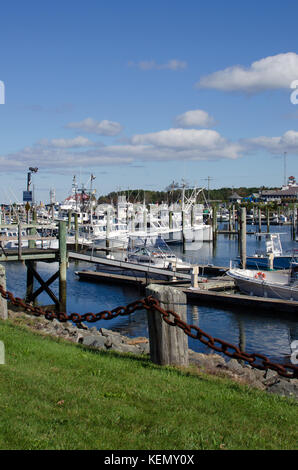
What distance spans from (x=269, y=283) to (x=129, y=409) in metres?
27.3

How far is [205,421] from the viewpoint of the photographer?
5.93 m

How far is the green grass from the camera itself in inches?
210

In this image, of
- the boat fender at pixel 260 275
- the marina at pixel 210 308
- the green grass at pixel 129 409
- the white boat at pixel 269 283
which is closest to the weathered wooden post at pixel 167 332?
the green grass at pixel 129 409

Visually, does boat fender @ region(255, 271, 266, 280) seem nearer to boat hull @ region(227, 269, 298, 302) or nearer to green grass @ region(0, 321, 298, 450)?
boat hull @ region(227, 269, 298, 302)

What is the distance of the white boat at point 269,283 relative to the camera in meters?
31.3

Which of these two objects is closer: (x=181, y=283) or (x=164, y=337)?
(x=164, y=337)

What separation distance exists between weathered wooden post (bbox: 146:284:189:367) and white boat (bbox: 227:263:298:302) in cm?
2433

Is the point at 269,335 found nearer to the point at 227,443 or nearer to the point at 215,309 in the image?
the point at 215,309

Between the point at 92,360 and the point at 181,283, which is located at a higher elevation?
the point at 92,360

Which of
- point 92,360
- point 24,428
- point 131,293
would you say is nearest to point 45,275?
point 131,293

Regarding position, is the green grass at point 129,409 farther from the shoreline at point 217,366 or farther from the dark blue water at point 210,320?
the dark blue water at point 210,320

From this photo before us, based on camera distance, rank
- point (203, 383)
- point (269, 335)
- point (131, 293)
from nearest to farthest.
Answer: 1. point (203, 383)
2. point (269, 335)
3. point (131, 293)

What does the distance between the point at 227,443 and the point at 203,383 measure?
7.69 feet

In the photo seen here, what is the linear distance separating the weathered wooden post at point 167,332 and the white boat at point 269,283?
24.3 meters
